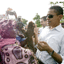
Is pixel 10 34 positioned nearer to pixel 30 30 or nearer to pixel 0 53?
pixel 0 53

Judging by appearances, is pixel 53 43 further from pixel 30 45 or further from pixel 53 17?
pixel 30 45

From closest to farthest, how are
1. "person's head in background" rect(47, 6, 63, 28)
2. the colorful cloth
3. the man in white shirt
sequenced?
the colorful cloth, the man in white shirt, "person's head in background" rect(47, 6, 63, 28)

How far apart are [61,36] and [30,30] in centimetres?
72

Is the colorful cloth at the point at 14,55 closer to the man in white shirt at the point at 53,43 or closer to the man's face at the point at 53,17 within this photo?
the man in white shirt at the point at 53,43

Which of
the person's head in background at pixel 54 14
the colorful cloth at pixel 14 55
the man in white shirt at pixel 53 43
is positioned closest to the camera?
the colorful cloth at pixel 14 55

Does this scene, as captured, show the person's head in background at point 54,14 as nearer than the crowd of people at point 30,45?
No

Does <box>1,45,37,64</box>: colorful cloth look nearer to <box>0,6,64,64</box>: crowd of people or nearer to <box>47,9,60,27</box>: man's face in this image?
<box>0,6,64,64</box>: crowd of people

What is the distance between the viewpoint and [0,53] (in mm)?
798

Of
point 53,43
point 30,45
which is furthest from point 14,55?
point 30,45

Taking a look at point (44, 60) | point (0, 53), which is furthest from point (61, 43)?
point (0, 53)

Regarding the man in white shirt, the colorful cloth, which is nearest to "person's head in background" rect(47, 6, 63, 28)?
the man in white shirt

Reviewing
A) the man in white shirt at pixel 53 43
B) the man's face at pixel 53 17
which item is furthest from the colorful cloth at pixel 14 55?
the man's face at pixel 53 17

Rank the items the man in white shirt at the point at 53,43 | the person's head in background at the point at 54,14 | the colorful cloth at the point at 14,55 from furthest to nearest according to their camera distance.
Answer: the person's head in background at the point at 54,14, the man in white shirt at the point at 53,43, the colorful cloth at the point at 14,55

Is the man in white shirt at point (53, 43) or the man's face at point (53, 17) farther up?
the man's face at point (53, 17)
